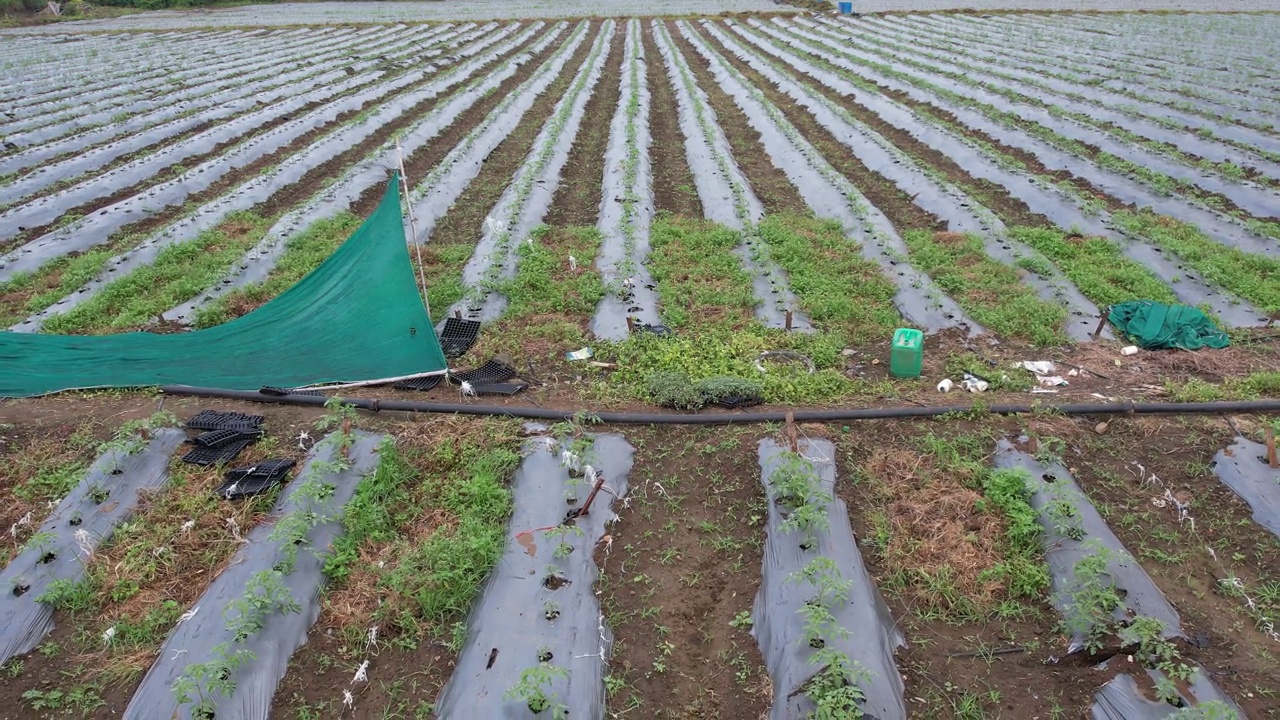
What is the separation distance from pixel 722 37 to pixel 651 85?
10.9 metres

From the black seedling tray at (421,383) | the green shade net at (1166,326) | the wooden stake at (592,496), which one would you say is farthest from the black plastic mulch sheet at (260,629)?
the green shade net at (1166,326)

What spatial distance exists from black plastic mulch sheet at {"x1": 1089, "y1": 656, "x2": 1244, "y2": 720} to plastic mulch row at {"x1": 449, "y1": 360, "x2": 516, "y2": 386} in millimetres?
5401

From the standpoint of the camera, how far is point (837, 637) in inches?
166

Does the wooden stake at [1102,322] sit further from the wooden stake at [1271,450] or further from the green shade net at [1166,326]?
the wooden stake at [1271,450]

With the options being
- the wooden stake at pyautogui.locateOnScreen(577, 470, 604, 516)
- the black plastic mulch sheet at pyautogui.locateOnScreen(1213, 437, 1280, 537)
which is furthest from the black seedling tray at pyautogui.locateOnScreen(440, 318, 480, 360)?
the black plastic mulch sheet at pyautogui.locateOnScreen(1213, 437, 1280, 537)

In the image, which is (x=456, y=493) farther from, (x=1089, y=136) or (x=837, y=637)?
(x=1089, y=136)

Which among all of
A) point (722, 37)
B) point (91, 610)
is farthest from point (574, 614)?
point (722, 37)

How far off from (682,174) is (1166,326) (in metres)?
8.18

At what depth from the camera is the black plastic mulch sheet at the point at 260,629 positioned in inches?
157

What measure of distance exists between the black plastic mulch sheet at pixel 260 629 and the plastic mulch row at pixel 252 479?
190mm

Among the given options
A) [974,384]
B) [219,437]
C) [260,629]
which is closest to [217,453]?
[219,437]

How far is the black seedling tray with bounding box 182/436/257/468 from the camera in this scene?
231 inches

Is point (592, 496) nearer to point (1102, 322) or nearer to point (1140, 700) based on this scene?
point (1140, 700)

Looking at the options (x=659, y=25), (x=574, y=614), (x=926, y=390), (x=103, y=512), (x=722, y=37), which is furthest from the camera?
(x=659, y=25)
